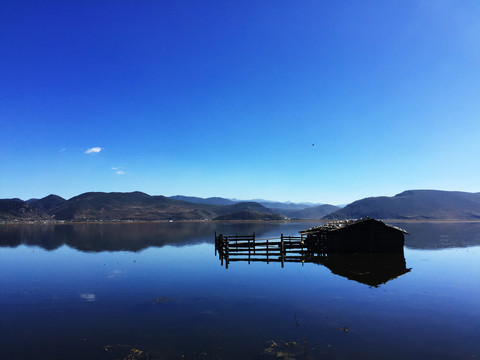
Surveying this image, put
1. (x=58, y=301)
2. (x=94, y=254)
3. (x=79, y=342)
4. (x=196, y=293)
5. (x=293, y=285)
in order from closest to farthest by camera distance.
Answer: (x=79, y=342) < (x=58, y=301) < (x=196, y=293) < (x=293, y=285) < (x=94, y=254)

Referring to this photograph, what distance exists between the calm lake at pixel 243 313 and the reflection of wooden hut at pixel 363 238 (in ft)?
20.8

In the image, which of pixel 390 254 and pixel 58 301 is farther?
pixel 390 254

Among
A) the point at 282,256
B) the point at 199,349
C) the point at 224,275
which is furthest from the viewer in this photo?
the point at 282,256

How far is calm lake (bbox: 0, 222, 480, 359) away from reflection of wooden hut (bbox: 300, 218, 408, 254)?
249 inches

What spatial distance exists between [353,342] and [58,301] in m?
18.5

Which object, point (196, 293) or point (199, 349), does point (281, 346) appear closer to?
point (199, 349)

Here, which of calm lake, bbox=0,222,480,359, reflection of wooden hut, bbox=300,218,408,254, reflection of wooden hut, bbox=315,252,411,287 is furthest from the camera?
reflection of wooden hut, bbox=300,218,408,254

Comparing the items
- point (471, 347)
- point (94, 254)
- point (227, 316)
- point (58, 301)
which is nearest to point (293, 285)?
point (227, 316)

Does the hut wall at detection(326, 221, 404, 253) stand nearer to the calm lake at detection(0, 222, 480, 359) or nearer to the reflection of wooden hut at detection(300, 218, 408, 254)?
the reflection of wooden hut at detection(300, 218, 408, 254)

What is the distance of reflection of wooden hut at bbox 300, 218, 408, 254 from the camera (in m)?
36.1

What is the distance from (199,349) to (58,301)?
13107 millimetres

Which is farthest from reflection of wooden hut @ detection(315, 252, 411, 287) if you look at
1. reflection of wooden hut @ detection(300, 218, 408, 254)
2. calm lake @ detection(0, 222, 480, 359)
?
reflection of wooden hut @ detection(300, 218, 408, 254)

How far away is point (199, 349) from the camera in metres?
11.7

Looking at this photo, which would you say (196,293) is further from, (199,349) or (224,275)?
(199,349)
